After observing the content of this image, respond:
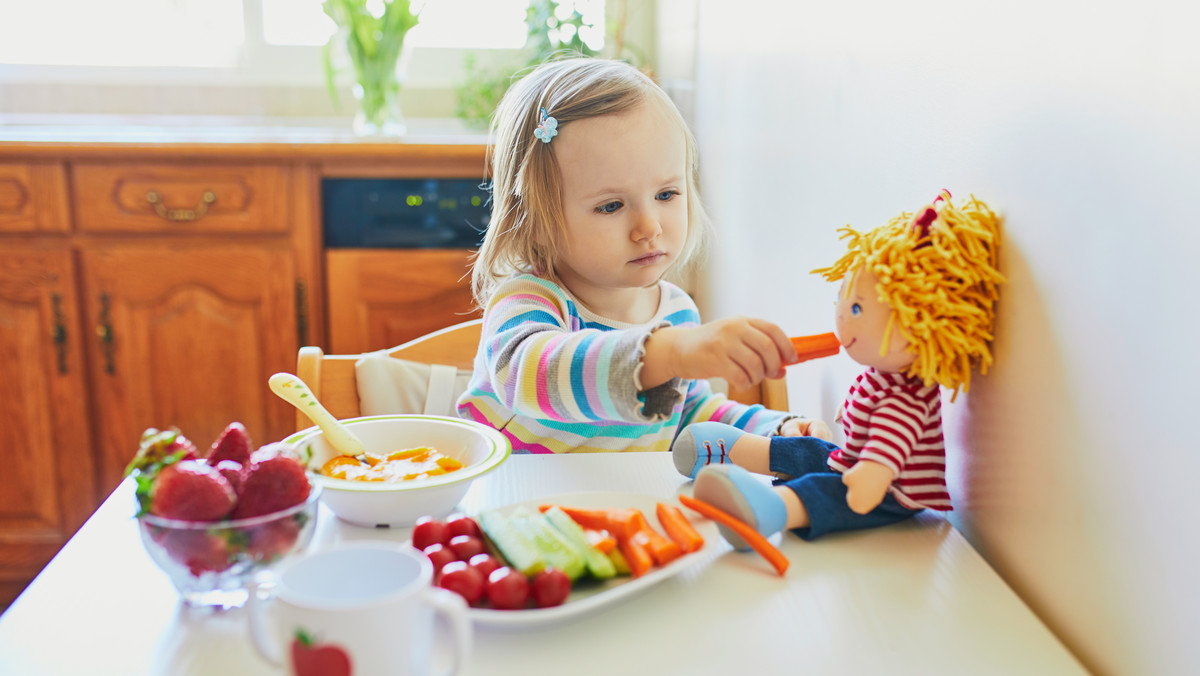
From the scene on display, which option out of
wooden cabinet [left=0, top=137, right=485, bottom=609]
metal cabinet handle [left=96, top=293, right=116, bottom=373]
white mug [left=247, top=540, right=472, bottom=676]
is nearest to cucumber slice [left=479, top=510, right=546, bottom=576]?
white mug [left=247, top=540, right=472, bottom=676]

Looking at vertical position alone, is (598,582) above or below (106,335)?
above

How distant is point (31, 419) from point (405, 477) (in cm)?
149

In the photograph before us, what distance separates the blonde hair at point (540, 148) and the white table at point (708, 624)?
0.39 metres

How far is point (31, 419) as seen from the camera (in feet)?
5.78

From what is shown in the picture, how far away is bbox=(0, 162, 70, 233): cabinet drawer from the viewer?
1.68m

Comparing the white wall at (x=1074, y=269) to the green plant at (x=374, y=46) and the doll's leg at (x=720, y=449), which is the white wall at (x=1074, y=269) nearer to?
the doll's leg at (x=720, y=449)

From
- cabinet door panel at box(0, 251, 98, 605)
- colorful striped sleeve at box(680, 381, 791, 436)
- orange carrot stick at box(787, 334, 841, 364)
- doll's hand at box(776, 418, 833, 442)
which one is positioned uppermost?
orange carrot stick at box(787, 334, 841, 364)

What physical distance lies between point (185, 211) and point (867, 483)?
155 cm

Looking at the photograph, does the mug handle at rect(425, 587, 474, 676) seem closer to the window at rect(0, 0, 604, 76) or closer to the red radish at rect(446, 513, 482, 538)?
the red radish at rect(446, 513, 482, 538)

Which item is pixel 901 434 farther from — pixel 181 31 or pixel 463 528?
pixel 181 31

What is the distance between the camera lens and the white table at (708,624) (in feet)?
1.58

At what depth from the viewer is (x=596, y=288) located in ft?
3.19

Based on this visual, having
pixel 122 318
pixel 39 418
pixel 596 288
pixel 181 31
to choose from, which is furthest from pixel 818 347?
pixel 181 31

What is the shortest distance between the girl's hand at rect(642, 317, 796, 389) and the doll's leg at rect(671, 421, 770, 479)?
0.43 feet
